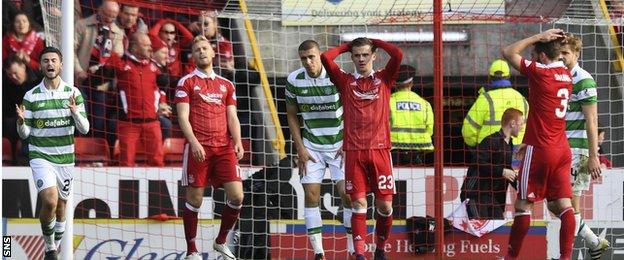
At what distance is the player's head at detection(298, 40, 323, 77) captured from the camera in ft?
43.5

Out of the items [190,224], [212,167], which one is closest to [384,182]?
[212,167]

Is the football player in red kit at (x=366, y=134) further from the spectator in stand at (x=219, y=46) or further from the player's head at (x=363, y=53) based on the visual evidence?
the spectator in stand at (x=219, y=46)

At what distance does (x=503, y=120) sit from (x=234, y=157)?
330 centimetres

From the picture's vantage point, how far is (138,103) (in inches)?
631

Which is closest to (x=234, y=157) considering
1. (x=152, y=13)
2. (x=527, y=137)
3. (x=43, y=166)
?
(x=43, y=166)

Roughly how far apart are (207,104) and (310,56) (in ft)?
3.37

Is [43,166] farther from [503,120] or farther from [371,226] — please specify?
[503,120]

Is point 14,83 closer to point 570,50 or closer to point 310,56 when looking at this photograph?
point 310,56

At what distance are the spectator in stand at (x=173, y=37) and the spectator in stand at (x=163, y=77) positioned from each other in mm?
71

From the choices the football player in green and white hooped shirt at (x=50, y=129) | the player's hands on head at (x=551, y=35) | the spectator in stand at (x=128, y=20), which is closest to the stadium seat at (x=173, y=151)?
the spectator in stand at (x=128, y=20)

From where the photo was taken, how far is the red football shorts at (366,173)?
12648 mm

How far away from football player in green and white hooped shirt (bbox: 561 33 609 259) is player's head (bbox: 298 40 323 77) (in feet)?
7.28

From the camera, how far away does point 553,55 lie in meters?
12.5

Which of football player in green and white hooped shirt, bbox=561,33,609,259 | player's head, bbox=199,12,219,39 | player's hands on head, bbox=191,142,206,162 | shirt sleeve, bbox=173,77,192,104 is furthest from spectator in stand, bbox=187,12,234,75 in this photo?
football player in green and white hooped shirt, bbox=561,33,609,259
